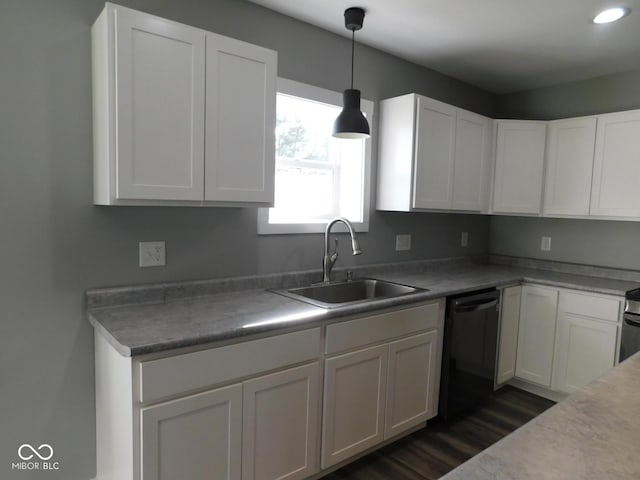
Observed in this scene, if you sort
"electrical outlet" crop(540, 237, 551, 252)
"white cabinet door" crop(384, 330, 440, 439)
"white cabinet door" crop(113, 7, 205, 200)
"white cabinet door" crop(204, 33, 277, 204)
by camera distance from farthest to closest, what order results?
"electrical outlet" crop(540, 237, 551, 252)
"white cabinet door" crop(384, 330, 440, 439)
"white cabinet door" crop(204, 33, 277, 204)
"white cabinet door" crop(113, 7, 205, 200)

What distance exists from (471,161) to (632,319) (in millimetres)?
1479

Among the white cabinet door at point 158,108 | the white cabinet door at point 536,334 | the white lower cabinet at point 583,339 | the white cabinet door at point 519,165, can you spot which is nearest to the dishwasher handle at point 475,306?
the white cabinet door at point 536,334

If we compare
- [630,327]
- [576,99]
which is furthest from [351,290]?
[576,99]

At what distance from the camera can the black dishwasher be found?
254 cm

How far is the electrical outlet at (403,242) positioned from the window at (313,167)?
1.20ft

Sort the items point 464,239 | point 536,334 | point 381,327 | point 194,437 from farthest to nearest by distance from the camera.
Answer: point 464,239, point 536,334, point 381,327, point 194,437

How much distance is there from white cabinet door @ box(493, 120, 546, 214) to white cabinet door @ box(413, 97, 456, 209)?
2.08 feet

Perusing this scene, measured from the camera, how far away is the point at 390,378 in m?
2.27

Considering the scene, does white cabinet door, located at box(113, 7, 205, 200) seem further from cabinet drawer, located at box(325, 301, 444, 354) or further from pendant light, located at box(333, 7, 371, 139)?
cabinet drawer, located at box(325, 301, 444, 354)

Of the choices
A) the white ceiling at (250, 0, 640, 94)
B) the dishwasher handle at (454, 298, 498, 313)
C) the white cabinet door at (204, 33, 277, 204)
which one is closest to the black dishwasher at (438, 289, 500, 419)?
the dishwasher handle at (454, 298, 498, 313)

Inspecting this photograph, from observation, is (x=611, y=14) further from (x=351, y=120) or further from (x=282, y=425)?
(x=282, y=425)

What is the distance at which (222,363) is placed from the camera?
159 centimetres

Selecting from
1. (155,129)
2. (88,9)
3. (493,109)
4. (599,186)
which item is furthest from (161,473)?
(493,109)

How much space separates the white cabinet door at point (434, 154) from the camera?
2785 millimetres
